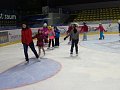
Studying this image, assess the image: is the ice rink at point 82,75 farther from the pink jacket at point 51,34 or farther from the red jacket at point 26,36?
the pink jacket at point 51,34

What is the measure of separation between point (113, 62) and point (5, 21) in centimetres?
1668

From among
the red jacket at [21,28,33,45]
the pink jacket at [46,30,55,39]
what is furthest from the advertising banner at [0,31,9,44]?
the red jacket at [21,28,33,45]

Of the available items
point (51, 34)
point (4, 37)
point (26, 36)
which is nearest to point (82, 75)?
point (26, 36)

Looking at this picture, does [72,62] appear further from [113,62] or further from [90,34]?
[90,34]

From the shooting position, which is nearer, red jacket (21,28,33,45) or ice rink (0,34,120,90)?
ice rink (0,34,120,90)

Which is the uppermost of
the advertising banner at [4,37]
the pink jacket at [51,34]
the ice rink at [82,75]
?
the pink jacket at [51,34]

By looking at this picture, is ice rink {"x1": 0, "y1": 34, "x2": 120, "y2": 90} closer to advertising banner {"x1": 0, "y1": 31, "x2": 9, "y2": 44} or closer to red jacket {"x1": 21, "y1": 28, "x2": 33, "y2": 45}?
red jacket {"x1": 21, "y1": 28, "x2": 33, "y2": 45}

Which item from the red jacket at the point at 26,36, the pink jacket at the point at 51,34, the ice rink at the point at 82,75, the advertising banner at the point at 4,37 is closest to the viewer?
the ice rink at the point at 82,75

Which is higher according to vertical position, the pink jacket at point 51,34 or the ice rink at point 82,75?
the pink jacket at point 51,34

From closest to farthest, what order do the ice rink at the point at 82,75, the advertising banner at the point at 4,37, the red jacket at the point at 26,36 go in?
the ice rink at the point at 82,75, the red jacket at the point at 26,36, the advertising banner at the point at 4,37

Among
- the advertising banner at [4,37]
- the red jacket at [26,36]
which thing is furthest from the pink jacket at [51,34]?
the red jacket at [26,36]

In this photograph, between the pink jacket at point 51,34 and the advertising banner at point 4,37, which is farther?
the advertising banner at point 4,37

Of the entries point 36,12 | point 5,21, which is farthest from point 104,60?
point 36,12

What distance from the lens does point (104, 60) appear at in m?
9.34
